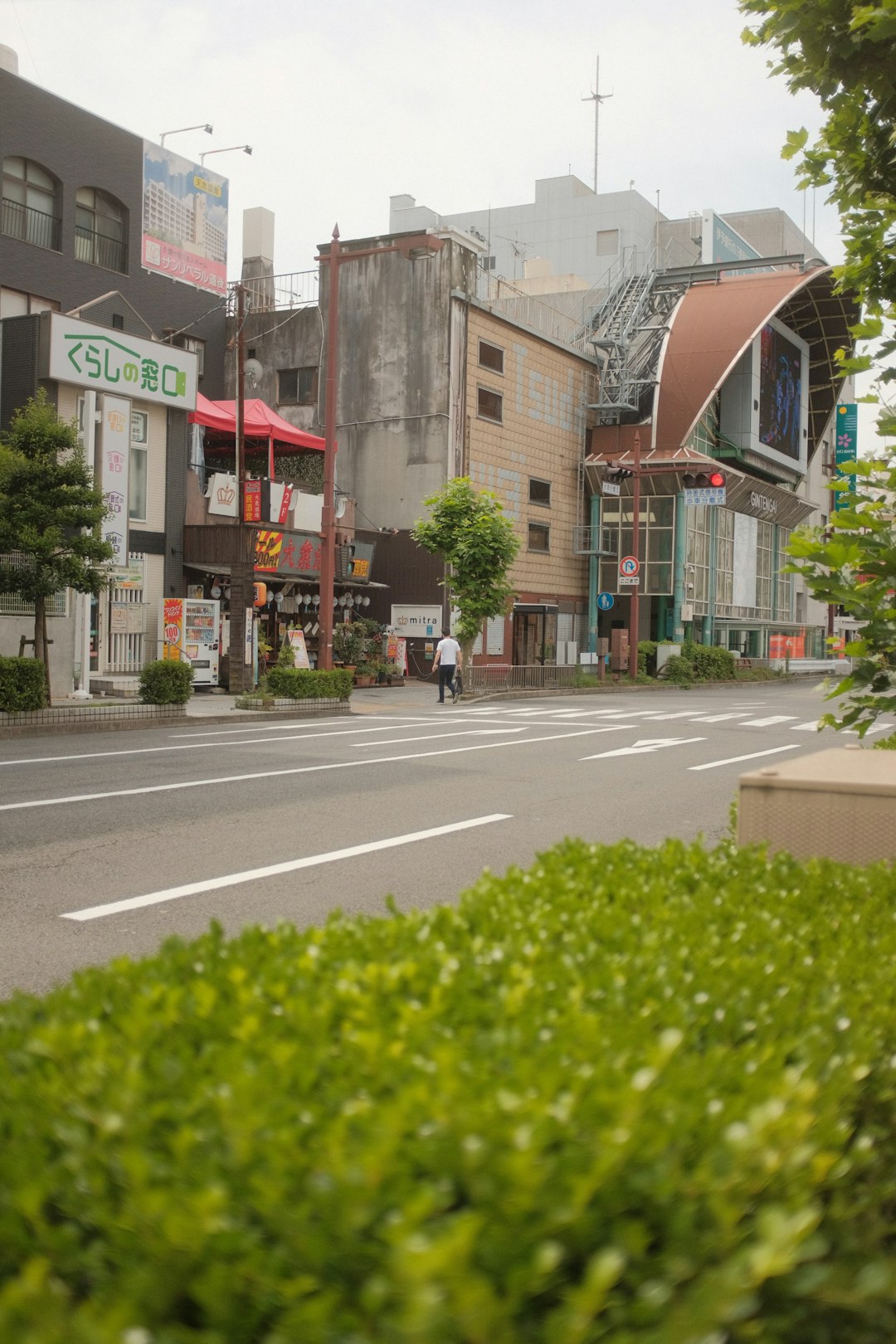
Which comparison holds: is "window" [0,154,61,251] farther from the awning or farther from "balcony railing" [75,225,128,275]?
the awning

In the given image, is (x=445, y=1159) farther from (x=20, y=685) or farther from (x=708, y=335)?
(x=708, y=335)

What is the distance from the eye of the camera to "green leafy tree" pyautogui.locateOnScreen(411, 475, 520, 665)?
111ft

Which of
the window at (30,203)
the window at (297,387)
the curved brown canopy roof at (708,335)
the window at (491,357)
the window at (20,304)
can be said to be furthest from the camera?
the curved brown canopy roof at (708,335)

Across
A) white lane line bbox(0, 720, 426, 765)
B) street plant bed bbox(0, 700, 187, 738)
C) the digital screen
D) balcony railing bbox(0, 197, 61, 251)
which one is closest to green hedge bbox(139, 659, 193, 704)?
street plant bed bbox(0, 700, 187, 738)

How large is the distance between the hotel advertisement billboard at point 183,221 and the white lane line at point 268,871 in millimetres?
30759

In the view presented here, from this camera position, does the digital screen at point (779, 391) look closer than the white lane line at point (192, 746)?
No

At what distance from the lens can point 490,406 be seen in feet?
144

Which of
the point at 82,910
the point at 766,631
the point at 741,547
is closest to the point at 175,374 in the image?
the point at 82,910

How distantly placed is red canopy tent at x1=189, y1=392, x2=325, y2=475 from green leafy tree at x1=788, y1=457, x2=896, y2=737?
28962 millimetres

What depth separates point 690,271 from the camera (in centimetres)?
5775

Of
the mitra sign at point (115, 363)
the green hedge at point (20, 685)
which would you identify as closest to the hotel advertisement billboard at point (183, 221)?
the mitra sign at point (115, 363)

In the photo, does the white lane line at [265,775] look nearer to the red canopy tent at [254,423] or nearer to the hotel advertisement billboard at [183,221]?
the red canopy tent at [254,423]

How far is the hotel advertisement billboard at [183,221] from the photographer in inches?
1410

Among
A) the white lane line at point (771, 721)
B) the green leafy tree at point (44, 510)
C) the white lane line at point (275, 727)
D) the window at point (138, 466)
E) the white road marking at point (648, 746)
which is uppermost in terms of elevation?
the window at point (138, 466)
